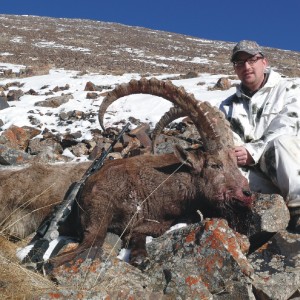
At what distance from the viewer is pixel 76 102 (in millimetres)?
15453

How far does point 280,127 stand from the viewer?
5.96 m

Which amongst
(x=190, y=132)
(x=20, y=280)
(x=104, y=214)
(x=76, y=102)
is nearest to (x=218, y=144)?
(x=104, y=214)

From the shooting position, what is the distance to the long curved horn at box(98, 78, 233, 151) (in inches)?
224

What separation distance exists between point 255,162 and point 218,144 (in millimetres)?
609

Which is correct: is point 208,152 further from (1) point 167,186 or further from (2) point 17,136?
(2) point 17,136

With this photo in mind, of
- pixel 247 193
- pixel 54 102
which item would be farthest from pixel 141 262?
pixel 54 102

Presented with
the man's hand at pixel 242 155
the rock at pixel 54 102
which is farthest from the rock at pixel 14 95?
the man's hand at pixel 242 155

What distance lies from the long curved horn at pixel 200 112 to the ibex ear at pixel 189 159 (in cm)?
22

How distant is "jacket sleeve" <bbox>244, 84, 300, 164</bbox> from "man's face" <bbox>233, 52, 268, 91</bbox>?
25.5 inches

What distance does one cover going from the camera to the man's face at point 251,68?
654 centimetres

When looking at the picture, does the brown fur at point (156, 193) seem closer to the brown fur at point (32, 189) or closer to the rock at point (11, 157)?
the brown fur at point (32, 189)

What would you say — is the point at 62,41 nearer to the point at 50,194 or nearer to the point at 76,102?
the point at 76,102

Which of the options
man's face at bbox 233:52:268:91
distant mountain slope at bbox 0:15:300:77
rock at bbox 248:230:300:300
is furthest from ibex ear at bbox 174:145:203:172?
distant mountain slope at bbox 0:15:300:77

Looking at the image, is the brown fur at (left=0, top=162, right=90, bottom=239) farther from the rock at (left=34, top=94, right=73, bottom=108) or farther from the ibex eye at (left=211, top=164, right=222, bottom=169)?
the rock at (left=34, top=94, right=73, bottom=108)
